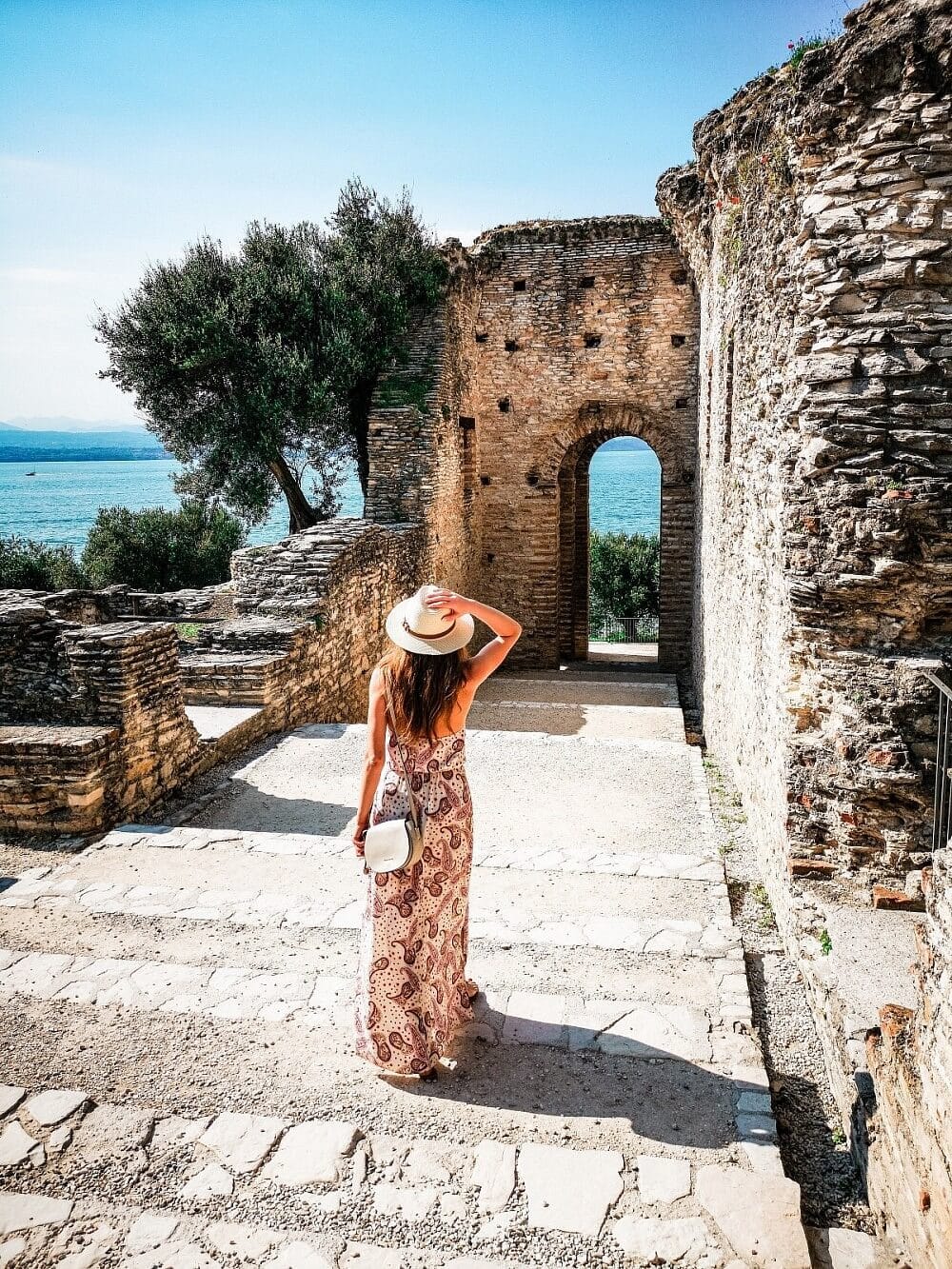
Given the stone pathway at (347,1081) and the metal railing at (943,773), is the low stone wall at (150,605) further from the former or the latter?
the metal railing at (943,773)

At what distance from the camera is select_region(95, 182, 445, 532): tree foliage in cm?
1372

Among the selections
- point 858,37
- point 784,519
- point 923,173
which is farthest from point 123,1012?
point 858,37

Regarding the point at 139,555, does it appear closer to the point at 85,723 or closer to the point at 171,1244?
the point at 85,723

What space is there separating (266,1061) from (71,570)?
2073cm

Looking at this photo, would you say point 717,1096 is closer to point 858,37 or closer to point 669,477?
point 858,37

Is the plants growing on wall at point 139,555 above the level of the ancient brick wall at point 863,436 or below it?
below

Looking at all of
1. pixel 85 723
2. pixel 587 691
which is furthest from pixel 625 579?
pixel 85 723

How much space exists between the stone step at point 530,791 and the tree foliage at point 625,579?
24420 mm

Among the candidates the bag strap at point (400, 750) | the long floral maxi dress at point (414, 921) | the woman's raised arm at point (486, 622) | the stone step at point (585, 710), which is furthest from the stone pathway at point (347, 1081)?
the stone step at point (585, 710)

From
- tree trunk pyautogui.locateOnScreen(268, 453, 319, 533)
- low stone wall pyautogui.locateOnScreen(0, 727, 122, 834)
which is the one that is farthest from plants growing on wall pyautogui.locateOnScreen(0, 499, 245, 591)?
low stone wall pyautogui.locateOnScreen(0, 727, 122, 834)

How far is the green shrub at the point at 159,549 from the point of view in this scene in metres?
21.9

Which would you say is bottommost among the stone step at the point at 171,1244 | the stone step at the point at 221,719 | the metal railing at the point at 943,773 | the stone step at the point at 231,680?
the stone step at the point at 171,1244

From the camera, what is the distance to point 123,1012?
3826 millimetres

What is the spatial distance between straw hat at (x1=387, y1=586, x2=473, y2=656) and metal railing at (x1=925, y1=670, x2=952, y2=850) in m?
2.17
